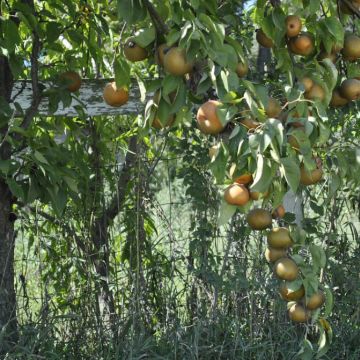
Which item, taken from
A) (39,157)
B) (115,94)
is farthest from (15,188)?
(115,94)

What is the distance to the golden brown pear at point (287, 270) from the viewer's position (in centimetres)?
236

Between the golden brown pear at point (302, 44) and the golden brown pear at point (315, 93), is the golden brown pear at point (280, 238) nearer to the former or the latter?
the golden brown pear at point (315, 93)

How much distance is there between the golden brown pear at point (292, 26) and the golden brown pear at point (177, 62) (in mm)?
449

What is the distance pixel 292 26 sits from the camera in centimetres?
250

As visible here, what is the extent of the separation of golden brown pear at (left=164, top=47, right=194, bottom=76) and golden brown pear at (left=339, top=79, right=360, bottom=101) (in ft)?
1.94

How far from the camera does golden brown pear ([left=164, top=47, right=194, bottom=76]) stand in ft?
7.16

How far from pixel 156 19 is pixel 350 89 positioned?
0.63 meters

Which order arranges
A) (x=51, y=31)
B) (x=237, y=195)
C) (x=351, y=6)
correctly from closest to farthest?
(x=237, y=195) < (x=351, y=6) < (x=51, y=31)

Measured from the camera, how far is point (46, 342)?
346 centimetres

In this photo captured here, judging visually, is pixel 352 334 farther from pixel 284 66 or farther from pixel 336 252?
pixel 284 66

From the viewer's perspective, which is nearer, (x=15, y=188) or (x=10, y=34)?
(x=10, y=34)

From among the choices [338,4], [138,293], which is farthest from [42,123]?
[338,4]

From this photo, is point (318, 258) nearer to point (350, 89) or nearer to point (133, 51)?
point (350, 89)

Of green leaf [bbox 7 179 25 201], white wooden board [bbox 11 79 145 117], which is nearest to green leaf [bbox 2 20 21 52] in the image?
green leaf [bbox 7 179 25 201]
